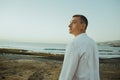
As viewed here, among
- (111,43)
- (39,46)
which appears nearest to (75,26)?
(39,46)

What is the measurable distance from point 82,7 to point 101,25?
1.61 ft

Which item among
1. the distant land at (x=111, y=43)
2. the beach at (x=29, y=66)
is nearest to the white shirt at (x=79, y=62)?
the beach at (x=29, y=66)

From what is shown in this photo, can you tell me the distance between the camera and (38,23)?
4121 millimetres

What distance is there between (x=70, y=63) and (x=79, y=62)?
54 millimetres

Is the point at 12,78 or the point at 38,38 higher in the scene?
the point at 38,38

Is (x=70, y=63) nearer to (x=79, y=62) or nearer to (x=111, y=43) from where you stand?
(x=79, y=62)

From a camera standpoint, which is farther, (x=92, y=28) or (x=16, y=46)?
(x=92, y=28)

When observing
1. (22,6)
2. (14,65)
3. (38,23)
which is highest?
(22,6)

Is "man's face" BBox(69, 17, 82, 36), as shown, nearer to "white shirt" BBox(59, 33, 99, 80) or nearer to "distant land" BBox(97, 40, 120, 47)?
"white shirt" BBox(59, 33, 99, 80)

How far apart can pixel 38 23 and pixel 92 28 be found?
0.95 metres

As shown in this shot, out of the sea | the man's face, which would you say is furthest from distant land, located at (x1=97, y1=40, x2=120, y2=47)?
the man's face

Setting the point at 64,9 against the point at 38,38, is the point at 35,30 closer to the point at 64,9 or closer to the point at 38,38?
the point at 38,38

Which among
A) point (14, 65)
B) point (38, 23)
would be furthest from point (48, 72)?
point (38, 23)

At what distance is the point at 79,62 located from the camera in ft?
4.35
